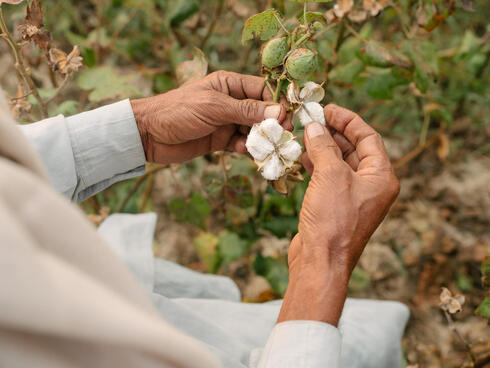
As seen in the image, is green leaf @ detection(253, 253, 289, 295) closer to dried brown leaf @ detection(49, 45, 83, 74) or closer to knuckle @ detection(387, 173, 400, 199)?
knuckle @ detection(387, 173, 400, 199)

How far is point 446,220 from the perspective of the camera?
62.7 inches

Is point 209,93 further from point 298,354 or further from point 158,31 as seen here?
point 158,31

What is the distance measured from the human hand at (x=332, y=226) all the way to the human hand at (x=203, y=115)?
0.54 feet

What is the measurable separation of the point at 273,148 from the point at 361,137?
0.17 metres

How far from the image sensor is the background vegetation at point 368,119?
109cm

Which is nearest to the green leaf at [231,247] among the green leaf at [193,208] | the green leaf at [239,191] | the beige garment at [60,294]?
the green leaf at [193,208]

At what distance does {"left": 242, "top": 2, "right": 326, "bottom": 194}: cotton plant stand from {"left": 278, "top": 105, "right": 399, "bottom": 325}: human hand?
69 millimetres

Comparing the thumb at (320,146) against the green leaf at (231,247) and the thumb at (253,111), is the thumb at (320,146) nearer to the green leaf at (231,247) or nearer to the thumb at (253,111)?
the thumb at (253,111)

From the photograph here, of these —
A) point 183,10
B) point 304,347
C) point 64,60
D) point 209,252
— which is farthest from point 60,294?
point 183,10

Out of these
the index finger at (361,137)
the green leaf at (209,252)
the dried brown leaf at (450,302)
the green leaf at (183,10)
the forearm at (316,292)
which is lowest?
the green leaf at (209,252)

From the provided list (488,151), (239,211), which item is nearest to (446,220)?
(488,151)

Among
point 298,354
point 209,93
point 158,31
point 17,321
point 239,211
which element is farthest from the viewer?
point 158,31

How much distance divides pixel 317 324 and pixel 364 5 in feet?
2.51

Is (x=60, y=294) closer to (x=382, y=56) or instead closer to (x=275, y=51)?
(x=275, y=51)
